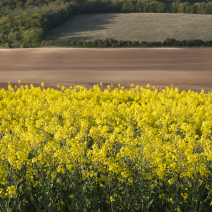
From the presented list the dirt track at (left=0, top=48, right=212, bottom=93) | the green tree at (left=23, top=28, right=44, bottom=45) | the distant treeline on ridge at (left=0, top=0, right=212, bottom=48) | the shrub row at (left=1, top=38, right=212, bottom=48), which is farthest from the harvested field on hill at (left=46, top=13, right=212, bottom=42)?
the dirt track at (left=0, top=48, right=212, bottom=93)

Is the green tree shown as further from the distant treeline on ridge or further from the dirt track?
the dirt track

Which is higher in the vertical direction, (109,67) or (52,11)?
(52,11)

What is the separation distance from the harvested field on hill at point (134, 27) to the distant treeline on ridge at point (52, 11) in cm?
132

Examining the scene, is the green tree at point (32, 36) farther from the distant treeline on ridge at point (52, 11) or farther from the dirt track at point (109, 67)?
the dirt track at point (109, 67)

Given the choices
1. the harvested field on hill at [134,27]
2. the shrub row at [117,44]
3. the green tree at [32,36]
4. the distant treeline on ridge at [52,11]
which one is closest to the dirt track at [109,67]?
the shrub row at [117,44]

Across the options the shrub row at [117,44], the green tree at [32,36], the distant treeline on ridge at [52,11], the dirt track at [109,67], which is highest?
the distant treeline on ridge at [52,11]

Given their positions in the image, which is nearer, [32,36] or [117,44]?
[117,44]

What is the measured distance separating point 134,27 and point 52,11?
958cm

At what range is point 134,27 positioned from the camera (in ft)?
105

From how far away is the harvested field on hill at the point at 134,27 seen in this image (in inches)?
1096

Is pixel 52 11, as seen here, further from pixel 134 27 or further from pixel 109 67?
pixel 109 67

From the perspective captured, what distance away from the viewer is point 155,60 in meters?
A: 16.9

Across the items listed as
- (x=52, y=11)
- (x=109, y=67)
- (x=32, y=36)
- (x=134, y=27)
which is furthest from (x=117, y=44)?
(x=134, y=27)

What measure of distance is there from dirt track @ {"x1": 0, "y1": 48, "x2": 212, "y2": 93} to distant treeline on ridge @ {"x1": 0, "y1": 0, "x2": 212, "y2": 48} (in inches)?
106
